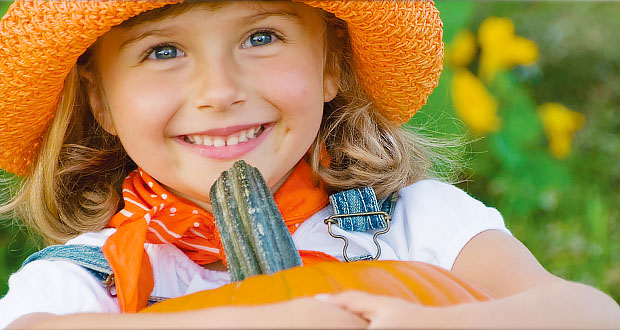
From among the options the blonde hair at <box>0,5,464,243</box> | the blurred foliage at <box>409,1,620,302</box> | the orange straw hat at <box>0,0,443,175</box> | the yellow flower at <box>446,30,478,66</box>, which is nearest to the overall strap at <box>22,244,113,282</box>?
the blonde hair at <box>0,5,464,243</box>

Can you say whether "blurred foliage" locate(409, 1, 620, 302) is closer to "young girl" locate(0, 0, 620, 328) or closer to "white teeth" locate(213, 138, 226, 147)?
"young girl" locate(0, 0, 620, 328)

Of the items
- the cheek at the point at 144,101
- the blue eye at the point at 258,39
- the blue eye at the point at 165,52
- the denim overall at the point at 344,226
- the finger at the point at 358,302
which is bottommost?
the denim overall at the point at 344,226

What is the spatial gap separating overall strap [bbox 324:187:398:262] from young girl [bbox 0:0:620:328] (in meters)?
0.03

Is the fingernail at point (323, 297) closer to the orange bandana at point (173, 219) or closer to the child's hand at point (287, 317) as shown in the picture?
the child's hand at point (287, 317)

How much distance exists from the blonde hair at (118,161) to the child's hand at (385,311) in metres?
0.85

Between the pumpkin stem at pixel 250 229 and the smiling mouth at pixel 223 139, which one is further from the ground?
the smiling mouth at pixel 223 139

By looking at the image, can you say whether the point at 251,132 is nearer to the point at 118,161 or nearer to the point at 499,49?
the point at 118,161

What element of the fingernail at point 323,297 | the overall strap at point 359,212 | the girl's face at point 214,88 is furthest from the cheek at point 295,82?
the fingernail at point 323,297

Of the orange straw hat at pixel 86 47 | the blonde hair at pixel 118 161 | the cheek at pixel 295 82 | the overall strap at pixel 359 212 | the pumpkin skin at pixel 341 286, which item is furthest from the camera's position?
the blonde hair at pixel 118 161

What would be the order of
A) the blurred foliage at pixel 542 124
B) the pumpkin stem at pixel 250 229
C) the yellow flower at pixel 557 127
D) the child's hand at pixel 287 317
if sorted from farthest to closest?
the yellow flower at pixel 557 127, the blurred foliage at pixel 542 124, the pumpkin stem at pixel 250 229, the child's hand at pixel 287 317

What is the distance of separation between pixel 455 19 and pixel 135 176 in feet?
6.05

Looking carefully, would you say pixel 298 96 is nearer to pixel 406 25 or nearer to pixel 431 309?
pixel 406 25

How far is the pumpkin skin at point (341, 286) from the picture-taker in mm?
1381

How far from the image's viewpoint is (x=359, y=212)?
2029 millimetres
